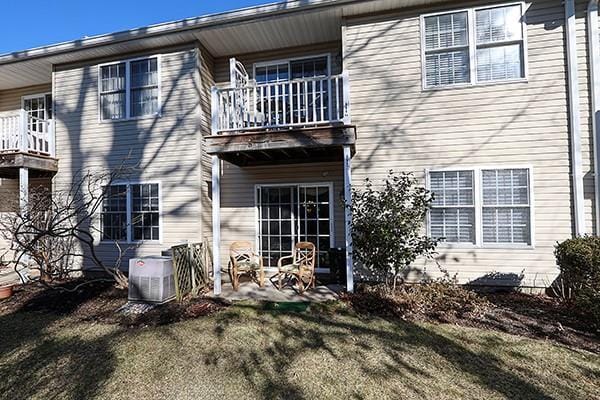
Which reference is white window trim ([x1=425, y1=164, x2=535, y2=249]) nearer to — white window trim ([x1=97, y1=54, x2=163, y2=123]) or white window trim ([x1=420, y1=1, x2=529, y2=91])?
white window trim ([x1=420, y1=1, x2=529, y2=91])

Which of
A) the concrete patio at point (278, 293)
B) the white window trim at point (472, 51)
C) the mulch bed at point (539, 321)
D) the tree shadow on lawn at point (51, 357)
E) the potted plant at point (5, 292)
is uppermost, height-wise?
the white window trim at point (472, 51)

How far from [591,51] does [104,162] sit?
10923 millimetres

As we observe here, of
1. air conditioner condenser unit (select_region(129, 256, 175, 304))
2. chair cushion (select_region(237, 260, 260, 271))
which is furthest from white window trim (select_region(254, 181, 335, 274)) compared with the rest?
air conditioner condenser unit (select_region(129, 256, 175, 304))

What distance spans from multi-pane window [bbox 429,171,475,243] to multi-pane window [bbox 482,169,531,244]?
26cm

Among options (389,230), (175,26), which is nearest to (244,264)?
(389,230)

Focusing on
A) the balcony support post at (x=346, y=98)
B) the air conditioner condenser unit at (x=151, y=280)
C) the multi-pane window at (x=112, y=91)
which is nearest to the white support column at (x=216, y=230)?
the air conditioner condenser unit at (x=151, y=280)

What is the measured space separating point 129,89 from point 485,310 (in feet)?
30.4

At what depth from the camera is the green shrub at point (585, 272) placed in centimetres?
443

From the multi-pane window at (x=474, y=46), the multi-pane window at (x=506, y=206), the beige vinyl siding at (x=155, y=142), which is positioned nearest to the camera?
the multi-pane window at (x=506, y=206)

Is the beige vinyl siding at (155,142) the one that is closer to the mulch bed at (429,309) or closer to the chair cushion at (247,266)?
the chair cushion at (247,266)

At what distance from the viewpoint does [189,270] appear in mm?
6598

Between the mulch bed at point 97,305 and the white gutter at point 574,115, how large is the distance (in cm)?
→ 673

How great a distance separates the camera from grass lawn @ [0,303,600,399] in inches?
129

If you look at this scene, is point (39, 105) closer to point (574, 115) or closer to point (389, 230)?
point (389, 230)
